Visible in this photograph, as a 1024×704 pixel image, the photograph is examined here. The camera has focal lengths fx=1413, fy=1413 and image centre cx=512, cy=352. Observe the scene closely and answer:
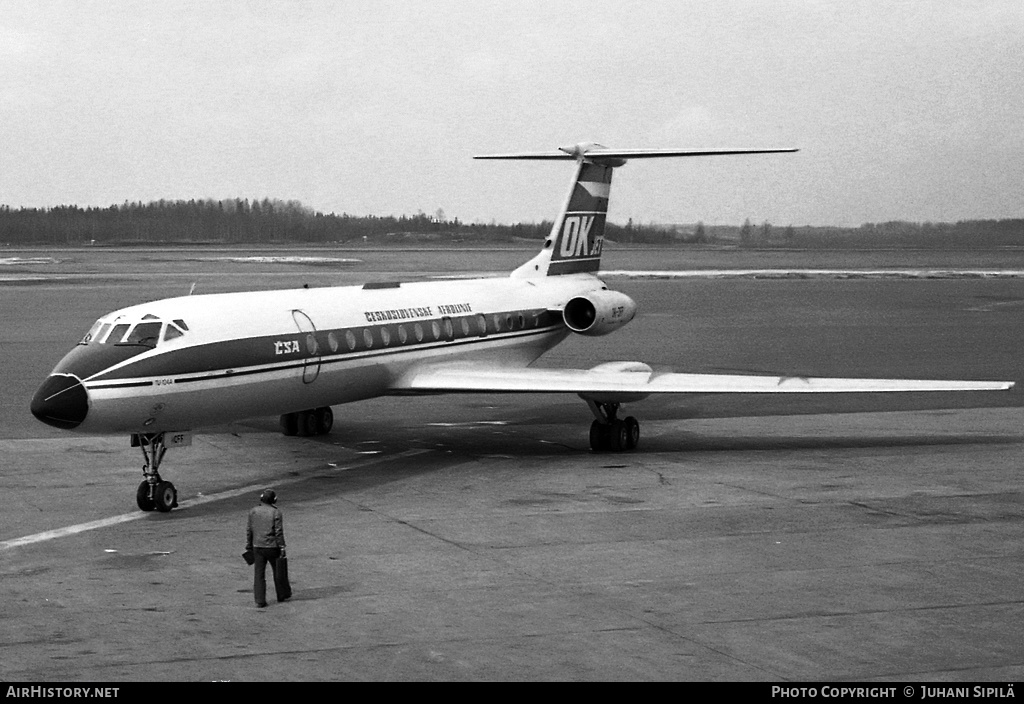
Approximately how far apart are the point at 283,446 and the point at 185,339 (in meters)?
4.53

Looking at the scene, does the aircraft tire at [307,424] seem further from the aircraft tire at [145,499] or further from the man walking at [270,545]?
the man walking at [270,545]

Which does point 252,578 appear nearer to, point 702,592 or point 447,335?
point 702,592

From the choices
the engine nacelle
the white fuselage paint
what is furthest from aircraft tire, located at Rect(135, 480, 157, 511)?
the engine nacelle

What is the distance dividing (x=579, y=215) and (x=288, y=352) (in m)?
9.23

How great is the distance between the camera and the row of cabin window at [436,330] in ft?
67.5

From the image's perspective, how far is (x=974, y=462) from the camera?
20500 millimetres

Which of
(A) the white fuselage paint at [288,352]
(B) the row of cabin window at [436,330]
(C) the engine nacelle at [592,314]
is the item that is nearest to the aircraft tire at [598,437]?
(A) the white fuselage paint at [288,352]

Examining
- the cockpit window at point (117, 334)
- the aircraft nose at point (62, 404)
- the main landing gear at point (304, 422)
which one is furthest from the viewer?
the main landing gear at point (304, 422)

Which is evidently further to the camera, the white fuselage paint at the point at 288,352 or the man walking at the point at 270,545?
the white fuselage paint at the point at 288,352

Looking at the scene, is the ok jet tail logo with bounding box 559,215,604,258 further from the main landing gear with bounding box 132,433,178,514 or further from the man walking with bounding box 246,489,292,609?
the man walking with bounding box 246,489,292,609

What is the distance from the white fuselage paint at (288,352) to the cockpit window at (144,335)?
16 cm

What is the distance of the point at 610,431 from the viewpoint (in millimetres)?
21750

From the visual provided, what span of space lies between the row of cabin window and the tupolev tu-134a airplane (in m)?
0.02

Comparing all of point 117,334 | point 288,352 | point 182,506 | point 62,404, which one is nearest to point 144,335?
point 117,334
